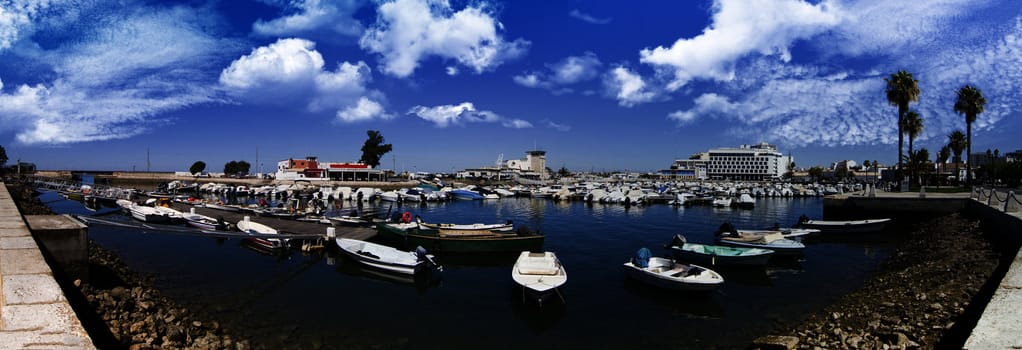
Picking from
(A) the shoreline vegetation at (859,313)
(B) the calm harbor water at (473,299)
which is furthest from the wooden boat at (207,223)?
(A) the shoreline vegetation at (859,313)

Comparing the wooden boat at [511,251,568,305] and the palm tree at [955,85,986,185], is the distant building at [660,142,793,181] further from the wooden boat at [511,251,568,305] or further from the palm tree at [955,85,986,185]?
the wooden boat at [511,251,568,305]

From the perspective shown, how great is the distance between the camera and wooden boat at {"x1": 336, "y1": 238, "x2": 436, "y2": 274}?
58.5 ft

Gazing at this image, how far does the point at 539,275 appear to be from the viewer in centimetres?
1522

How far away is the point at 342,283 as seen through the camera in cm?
1744

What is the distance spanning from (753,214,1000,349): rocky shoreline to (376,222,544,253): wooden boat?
12980 mm

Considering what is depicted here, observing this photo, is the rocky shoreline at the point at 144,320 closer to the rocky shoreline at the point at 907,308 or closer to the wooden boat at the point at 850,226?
the rocky shoreline at the point at 907,308

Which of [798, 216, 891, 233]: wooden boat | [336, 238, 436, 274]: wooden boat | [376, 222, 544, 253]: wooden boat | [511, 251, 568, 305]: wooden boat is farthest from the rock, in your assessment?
[798, 216, 891, 233]: wooden boat

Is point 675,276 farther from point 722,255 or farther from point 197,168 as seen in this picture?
point 197,168

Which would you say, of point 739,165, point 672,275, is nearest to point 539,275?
point 672,275

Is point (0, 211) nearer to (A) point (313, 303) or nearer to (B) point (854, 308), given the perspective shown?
(A) point (313, 303)

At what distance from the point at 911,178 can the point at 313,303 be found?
250ft

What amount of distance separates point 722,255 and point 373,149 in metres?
94.1

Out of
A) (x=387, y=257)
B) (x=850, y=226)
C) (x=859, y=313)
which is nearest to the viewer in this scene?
(x=859, y=313)

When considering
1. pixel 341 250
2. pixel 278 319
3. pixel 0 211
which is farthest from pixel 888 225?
pixel 0 211
